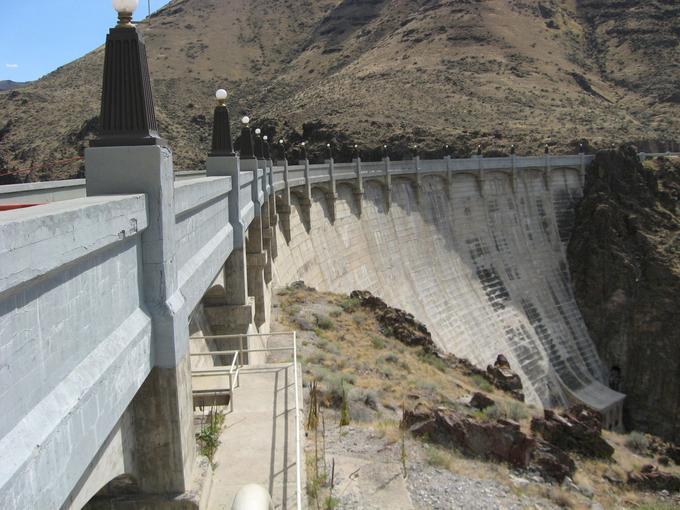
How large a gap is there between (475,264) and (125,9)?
3458cm

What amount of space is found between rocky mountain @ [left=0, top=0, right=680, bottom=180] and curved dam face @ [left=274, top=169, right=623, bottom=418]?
11.8 meters

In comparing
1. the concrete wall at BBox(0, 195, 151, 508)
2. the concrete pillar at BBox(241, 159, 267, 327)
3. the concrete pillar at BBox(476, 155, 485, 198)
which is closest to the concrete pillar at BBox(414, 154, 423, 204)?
the concrete pillar at BBox(476, 155, 485, 198)

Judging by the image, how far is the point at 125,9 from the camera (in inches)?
213

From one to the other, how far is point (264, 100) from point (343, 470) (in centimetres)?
8445

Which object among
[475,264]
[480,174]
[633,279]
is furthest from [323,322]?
[633,279]

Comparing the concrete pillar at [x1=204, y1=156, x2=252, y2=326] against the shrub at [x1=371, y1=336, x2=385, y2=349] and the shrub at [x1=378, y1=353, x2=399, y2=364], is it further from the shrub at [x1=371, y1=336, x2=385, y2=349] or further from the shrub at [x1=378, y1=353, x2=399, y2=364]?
the shrub at [x1=371, y1=336, x2=385, y2=349]

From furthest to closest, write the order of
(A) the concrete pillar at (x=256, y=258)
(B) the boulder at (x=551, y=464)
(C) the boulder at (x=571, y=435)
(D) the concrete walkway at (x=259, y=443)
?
(C) the boulder at (x=571, y=435) → (A) the concrete pillar at (x=256, y=258) → (B) the boulder at (x=551, y=464) → (D) the concrete walkway at (x=259, y=443)

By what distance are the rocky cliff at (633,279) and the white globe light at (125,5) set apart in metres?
39.8

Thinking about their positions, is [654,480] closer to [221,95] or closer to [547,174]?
[221,95]

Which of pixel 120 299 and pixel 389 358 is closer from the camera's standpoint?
pixel 120 299

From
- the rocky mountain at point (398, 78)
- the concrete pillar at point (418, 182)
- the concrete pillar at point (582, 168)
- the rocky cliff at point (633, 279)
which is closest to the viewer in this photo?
the concrete pillar at point (418, 182)

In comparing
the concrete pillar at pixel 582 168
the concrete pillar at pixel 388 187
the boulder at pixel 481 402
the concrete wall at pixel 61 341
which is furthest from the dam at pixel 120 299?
the concrete pillar at pixel 582 168

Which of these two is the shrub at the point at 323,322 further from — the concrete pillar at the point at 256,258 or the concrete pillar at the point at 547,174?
the concrete pillar at the point at 547,174

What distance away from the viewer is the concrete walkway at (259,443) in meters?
7.22
